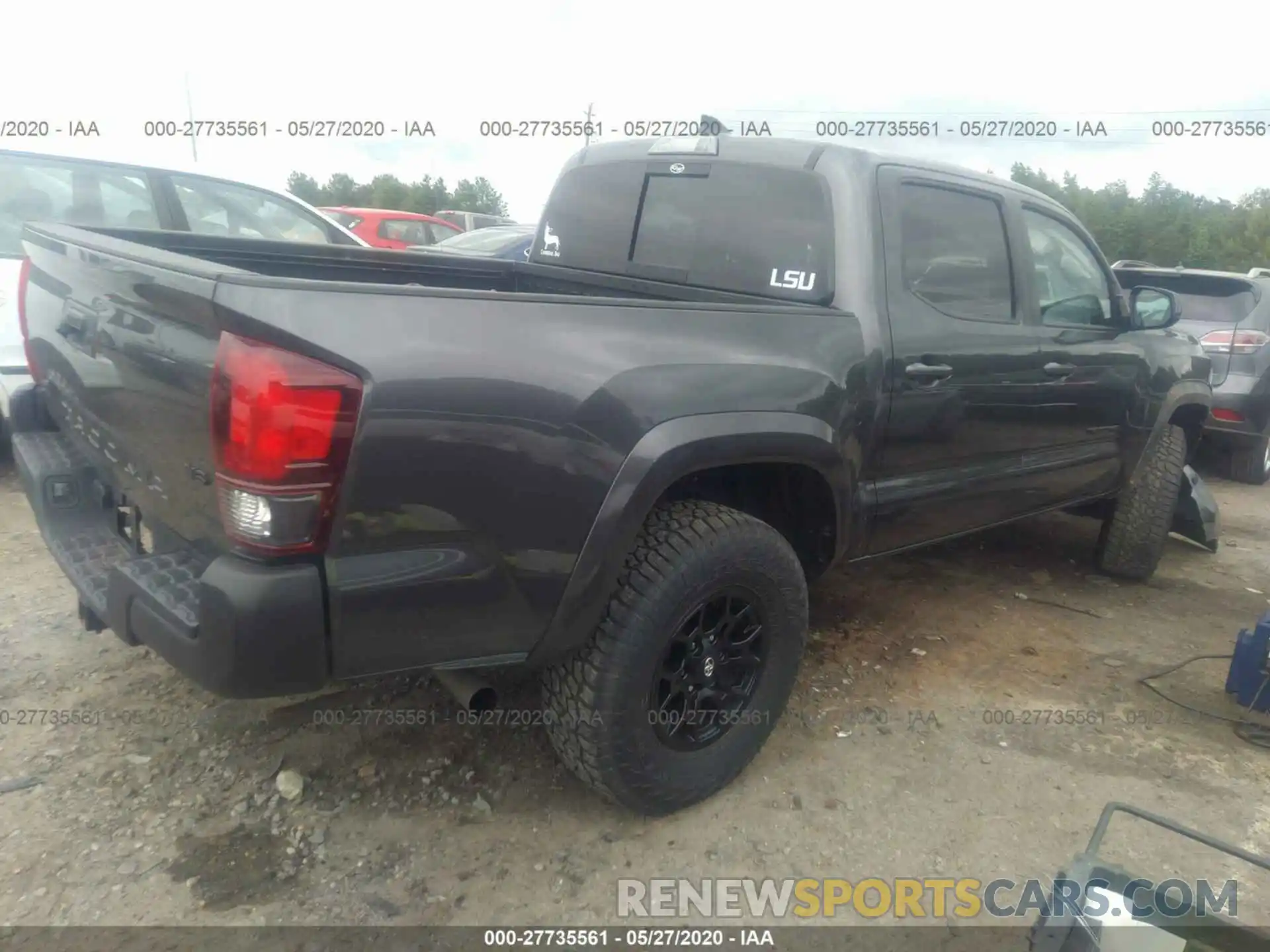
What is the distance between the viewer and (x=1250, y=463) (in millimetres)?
6602

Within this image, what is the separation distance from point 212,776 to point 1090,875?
2192 millimetres

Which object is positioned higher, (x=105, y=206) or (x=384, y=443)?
(x=105, y=206)

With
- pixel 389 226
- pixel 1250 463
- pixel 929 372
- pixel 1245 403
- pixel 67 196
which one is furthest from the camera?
pixel 389 226

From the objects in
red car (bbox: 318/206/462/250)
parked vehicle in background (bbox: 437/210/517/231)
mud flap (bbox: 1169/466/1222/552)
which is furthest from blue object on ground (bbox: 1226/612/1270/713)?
parked vehicle in background (bbox: 437/210/517/231)

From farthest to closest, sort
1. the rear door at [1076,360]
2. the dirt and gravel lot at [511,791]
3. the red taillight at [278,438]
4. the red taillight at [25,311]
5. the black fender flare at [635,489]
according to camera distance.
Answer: the rear door at [1076,360]
the red taillight at [25,311]
the dirt and gravel lot at [511,791]
the black fender flare at [635,489]
the red taillight at [278,438]

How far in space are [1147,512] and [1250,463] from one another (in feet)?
9.86

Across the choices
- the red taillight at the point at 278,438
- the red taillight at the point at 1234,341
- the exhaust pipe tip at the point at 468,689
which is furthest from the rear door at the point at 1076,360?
the red taillight at the point at 1234,341

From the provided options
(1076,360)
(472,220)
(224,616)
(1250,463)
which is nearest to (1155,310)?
(1076,360)

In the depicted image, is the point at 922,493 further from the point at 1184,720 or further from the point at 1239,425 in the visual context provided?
the point at 1239,425

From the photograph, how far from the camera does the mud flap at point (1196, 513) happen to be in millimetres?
4746

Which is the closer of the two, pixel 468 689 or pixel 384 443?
pixel 384 443

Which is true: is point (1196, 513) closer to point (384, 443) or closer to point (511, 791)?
point (511, 791)

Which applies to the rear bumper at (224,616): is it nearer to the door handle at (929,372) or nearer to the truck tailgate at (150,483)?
the truck tailgate at (150,483)

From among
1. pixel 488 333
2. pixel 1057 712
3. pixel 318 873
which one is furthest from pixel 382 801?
pixel 1057 712
